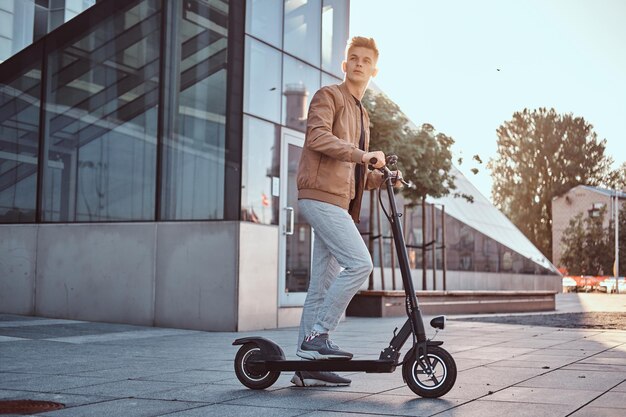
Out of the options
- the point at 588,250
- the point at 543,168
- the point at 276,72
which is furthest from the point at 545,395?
the point at 543,168

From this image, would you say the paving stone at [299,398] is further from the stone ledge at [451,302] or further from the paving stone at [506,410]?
the stone ledge at [451,302]

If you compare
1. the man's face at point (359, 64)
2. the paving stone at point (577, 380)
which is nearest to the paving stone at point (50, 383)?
the man's face at point (359, 64)

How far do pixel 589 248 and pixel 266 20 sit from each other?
160 feet

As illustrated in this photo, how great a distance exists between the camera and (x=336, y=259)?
15.7ft

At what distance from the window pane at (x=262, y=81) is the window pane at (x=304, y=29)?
517 millimetres

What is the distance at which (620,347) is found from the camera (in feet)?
24.9

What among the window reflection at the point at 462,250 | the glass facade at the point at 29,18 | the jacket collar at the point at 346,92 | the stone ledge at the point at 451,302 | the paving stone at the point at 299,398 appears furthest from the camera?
the window reflection at the point at 462,250

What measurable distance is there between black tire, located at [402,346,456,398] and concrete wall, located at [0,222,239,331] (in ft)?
19.2

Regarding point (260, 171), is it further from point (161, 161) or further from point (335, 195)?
point (335, 195)

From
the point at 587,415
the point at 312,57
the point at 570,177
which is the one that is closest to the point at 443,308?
the point at 312,57

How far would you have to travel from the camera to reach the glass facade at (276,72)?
35.4ft

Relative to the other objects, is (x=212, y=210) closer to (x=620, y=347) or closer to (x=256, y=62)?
(x=256, y=62)

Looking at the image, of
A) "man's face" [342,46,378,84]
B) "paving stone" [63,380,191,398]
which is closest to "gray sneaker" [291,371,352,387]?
"paving stone" [63,380,191,398]

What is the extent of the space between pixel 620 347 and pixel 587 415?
13.6 ft
